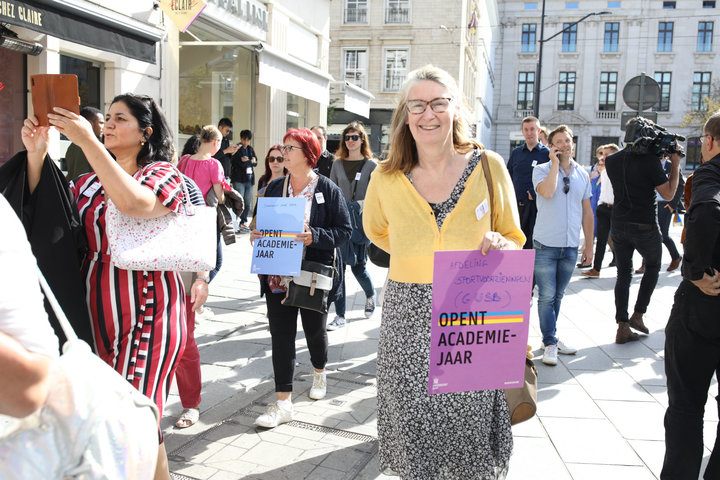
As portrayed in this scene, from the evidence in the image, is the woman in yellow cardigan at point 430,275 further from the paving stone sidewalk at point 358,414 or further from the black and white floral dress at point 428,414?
the paving stone sidewalk at point 358,414

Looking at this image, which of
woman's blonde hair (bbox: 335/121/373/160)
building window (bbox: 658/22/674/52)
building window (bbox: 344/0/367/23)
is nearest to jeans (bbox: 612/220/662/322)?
woman's blonde hair (bbox: 335/121/373/160)

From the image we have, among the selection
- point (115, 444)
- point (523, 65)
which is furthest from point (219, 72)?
point (523, 65)

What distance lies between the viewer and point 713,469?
3043mm

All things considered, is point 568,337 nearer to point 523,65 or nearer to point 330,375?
point 330,375

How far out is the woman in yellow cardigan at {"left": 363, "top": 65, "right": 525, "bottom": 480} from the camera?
2398 millimetres

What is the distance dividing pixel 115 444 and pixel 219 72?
47.0 ft

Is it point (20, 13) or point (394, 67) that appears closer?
point (20, 13)

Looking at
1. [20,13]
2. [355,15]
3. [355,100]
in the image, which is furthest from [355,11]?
[20,13]

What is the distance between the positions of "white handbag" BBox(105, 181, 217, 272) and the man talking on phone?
362cm

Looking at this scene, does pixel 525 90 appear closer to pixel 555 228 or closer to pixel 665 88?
pixel 665 88

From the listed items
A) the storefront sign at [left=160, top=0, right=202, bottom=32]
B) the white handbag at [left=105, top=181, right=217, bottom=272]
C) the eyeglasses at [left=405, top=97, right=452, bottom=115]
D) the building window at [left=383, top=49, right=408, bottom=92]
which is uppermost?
the building window at [left=383, top=49, right=408, bottom=92]

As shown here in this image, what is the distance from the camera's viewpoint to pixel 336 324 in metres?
6.39

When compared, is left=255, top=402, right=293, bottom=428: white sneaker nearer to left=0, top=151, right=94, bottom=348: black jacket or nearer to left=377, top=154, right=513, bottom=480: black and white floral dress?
left=377, top=154, right=513, bottom=480: black and white floral dress

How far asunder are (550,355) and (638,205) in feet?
5.93
